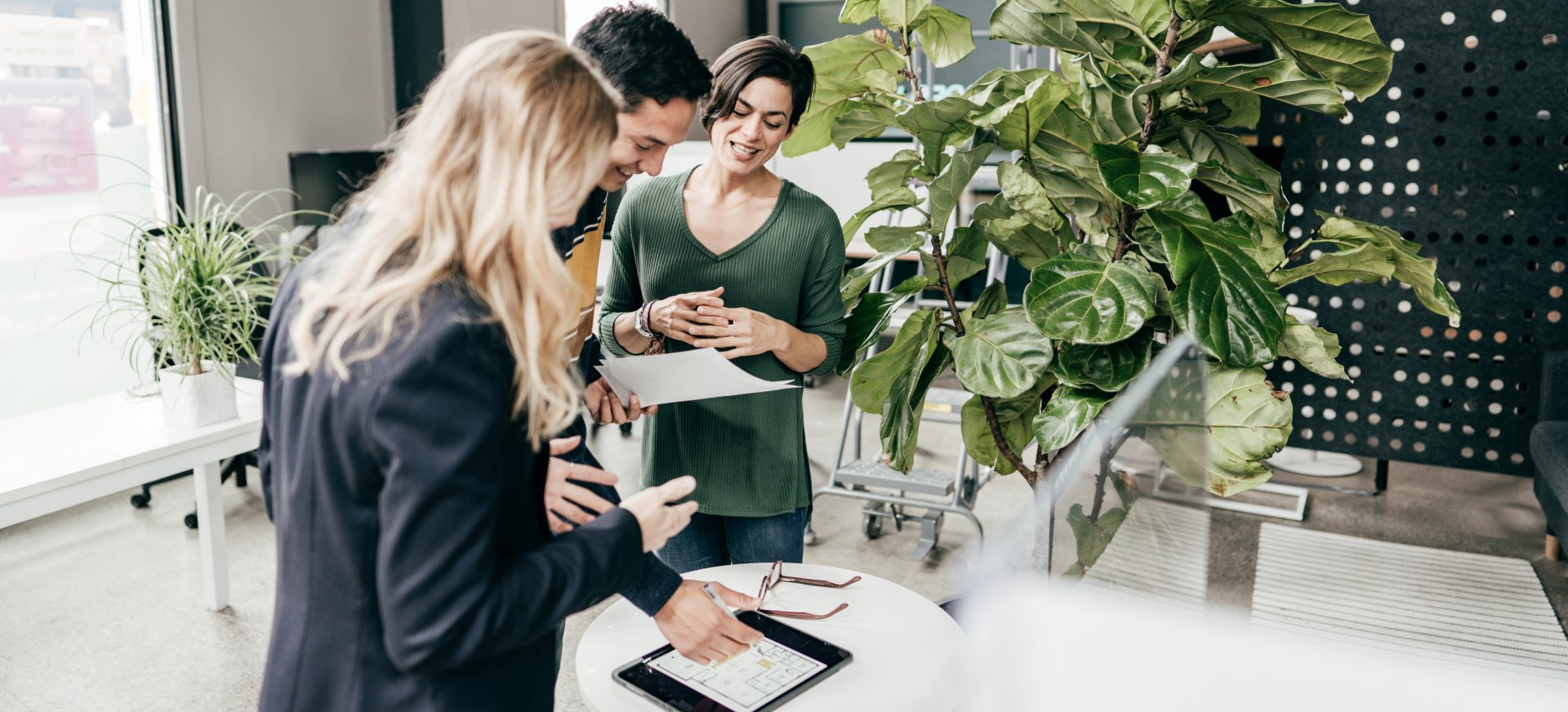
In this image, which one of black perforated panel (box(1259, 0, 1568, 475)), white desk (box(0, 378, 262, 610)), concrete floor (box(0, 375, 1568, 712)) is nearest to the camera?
Result: white desk (box(0, 378, 262, 610))

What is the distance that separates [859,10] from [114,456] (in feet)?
6.95

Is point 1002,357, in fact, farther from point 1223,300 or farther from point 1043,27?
point 1043,27

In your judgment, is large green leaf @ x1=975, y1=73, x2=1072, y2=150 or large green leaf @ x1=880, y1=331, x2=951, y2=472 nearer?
large green leaf @ x1=975, y1=73, x2=1072, y2=150

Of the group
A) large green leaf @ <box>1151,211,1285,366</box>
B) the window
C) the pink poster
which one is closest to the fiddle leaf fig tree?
large green leaf @ <box>1151,211,1285,366</box>

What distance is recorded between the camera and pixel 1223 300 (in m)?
1.42

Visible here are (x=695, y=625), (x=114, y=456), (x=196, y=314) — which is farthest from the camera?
(x=196, y=314)

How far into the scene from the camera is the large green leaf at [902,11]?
5.63 feet

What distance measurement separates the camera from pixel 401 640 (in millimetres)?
827

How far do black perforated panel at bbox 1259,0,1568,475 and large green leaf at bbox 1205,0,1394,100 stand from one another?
2.11 meters

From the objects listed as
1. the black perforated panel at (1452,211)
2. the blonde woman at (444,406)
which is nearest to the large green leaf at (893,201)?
the blonde woman at (444,406)

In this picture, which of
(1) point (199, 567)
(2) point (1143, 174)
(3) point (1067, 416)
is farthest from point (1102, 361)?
(1) point (199, 567)

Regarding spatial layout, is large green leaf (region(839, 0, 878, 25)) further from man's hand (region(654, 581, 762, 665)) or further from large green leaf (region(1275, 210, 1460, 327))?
man's hand (region(654, 581, 762, 665))

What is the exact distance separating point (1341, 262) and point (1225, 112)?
28 centimetres

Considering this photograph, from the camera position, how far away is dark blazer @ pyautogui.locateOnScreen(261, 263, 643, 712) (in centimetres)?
79
